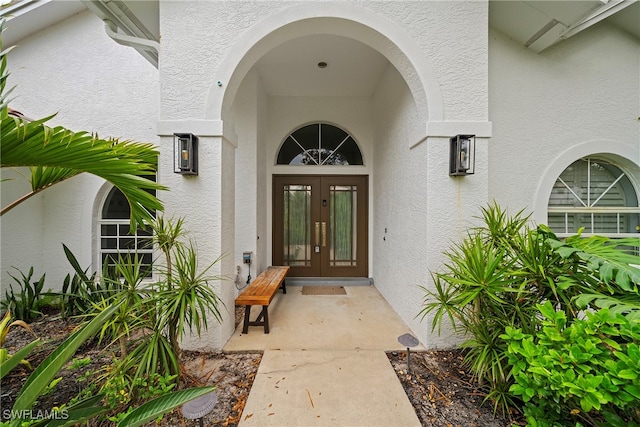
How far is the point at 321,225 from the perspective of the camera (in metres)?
5.93

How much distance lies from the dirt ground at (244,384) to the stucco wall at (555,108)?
2.63 m

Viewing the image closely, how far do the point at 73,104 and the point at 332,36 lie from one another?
5.00m

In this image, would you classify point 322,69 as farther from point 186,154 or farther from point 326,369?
point 326,369

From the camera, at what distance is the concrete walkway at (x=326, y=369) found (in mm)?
2102

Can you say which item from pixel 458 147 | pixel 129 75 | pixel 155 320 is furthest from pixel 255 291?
pixel 129 75

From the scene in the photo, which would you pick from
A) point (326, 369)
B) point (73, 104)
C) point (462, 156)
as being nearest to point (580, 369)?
point (326, 369)

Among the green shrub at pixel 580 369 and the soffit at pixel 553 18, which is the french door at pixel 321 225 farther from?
the green shrub at pixel 580 369

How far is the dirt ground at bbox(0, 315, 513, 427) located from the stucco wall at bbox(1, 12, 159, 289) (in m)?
1.94

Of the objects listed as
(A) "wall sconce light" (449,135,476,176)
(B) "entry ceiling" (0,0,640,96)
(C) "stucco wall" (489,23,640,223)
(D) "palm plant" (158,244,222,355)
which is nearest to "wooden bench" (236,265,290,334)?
(D) "palm plant" (158,244,222,355)

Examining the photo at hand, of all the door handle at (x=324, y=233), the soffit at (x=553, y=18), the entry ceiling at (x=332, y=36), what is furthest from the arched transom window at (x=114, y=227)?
the soffit at (x=553, y=18)

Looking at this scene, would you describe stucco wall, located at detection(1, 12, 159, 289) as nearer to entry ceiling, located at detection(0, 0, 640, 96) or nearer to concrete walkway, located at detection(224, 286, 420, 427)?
entry ceiling, located at detection(0, 0, 640, 96)

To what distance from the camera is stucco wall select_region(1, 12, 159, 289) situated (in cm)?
455

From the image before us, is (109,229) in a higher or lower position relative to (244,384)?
higher

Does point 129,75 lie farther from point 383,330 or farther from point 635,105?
point 635,105
